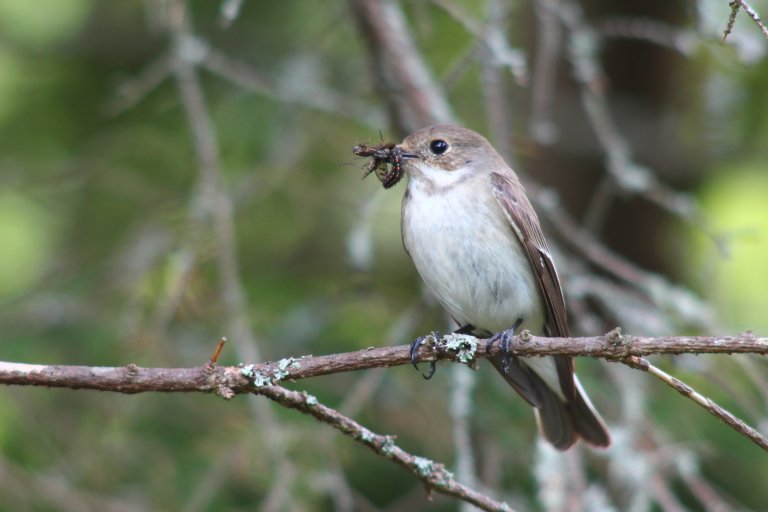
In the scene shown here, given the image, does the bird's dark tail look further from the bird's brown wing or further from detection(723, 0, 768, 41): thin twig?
detection(723, 0, 768, 41): thin twig

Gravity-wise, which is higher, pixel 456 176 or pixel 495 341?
pixel 456 176

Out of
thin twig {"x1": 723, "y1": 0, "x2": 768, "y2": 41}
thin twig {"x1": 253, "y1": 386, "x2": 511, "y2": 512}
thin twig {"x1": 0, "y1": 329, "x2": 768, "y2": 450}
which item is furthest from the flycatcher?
thin twig {"x1": 723, "y1": 0, "x2": 768, "y2": 41}

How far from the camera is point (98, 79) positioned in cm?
636

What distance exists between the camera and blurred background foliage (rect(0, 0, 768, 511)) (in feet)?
14.2

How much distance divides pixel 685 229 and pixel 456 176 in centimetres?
325

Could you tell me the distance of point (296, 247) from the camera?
6.83 metres

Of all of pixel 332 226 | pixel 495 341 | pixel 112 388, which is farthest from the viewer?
pixel 332 226

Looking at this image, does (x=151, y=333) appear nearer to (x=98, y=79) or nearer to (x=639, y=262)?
(x=98, y=79)

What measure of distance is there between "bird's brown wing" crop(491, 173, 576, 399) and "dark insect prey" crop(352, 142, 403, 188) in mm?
398

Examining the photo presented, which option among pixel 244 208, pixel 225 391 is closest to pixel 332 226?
pixel 244 208

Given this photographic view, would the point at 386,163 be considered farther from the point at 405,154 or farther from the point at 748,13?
the point at 748,13

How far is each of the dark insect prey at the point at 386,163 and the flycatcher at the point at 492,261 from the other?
1.1 inches

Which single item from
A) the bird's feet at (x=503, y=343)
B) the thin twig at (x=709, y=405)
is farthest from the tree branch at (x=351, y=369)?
the bird's feet at (x=503, y=343)

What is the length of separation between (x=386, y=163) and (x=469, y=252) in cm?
53
